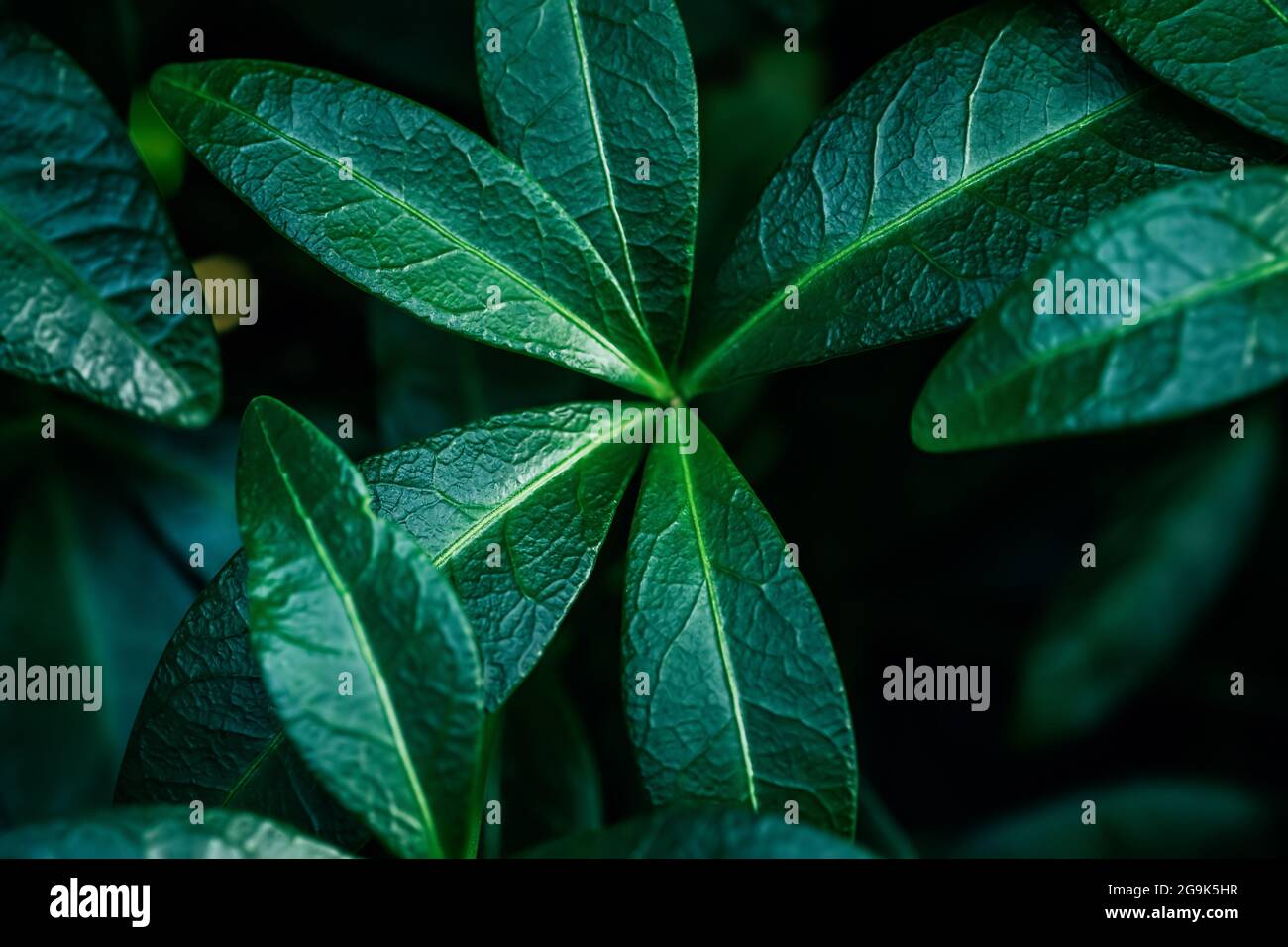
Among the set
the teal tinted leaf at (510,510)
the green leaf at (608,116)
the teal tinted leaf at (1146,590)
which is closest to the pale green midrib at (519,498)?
the teal tinted leaf at (510,510)

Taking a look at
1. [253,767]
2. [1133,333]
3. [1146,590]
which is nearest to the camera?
[1133,333]

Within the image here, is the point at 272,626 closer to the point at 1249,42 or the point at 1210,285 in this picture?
the point at 1210,285

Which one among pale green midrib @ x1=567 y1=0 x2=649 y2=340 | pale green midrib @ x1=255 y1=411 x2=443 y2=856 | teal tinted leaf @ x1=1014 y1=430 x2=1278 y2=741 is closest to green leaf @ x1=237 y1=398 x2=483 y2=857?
pale green midrib @ x1=255 y1=411 x2=443 y2=856

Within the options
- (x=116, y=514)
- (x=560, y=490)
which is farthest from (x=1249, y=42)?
(x=116, y=514)

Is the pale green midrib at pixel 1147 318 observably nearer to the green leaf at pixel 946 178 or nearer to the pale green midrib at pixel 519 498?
the green leaf at pixel 946 178

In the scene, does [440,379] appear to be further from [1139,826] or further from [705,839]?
[1139,826]

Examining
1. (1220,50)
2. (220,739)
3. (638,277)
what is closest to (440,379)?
(638,277)
